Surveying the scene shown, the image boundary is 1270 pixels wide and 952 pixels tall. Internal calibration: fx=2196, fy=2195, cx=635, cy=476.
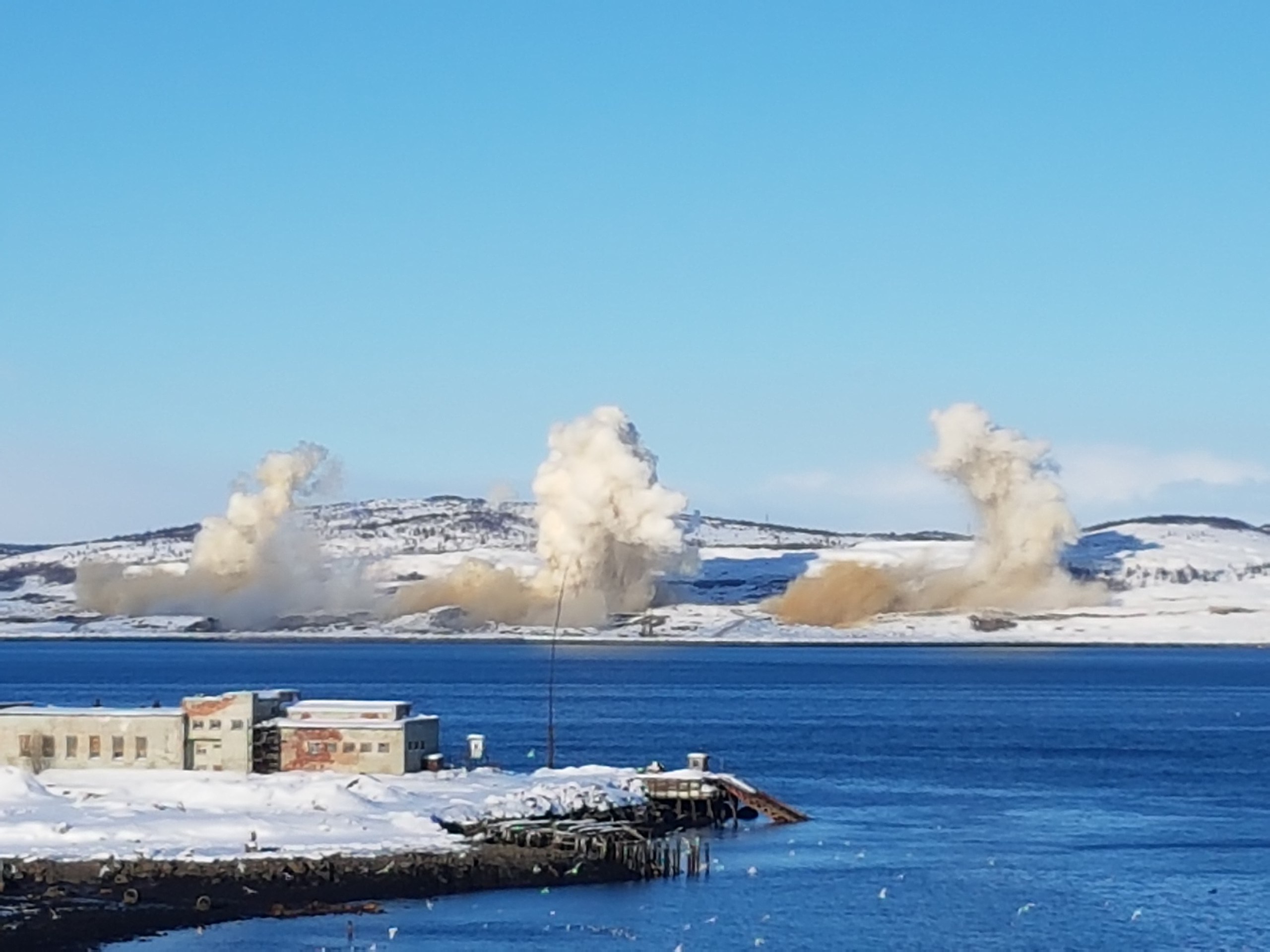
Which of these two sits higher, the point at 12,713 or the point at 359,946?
the point at 12,713

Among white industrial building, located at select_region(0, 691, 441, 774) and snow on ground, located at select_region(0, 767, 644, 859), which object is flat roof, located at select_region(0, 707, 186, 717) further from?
snow on ground, located at select_region(0, 767, 644, 859)

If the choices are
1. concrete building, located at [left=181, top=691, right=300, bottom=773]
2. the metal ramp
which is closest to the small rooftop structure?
concrete building, located at [left=181, top=691, right=300, bottom=773]

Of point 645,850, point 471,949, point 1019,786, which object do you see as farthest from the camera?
point 1019,786

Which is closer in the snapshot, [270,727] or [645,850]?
[645,850]

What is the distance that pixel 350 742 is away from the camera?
66.1 meters

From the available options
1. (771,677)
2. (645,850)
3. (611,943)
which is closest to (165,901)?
(611,943)

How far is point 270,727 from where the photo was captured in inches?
2608

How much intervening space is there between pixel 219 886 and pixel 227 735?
651 inches

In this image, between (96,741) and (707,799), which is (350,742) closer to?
(96,741)

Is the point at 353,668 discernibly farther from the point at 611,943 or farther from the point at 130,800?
the point at 611,943

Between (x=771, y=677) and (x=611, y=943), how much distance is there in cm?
12168

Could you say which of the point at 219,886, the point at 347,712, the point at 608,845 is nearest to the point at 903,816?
the point at 608,845

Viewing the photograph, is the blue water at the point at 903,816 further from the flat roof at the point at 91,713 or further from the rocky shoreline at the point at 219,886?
the flat roof at the point at 91,713

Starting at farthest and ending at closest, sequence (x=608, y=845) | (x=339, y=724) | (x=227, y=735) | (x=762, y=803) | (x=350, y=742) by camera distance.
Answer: (x=762, y=803) < (x=339, y=724) < (x=350, y=742) < (x=227, y=735) < (x=608, y=845)
